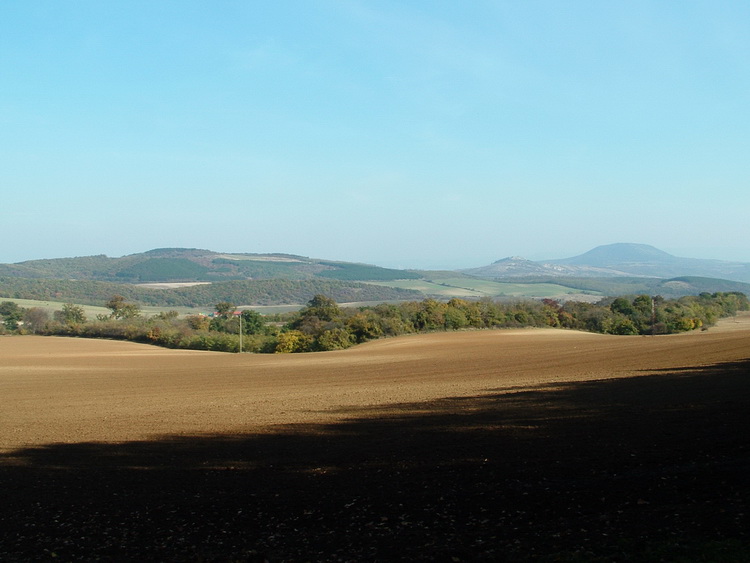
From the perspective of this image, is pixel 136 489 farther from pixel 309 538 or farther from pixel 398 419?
pixel 398 419

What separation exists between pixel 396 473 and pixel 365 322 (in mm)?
64229

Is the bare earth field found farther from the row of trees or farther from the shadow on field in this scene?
the row of trees

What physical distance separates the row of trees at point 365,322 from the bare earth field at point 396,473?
46920 mm

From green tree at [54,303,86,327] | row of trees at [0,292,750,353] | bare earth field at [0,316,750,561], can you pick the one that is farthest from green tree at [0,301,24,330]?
bare earth field at [0,316,750,561]

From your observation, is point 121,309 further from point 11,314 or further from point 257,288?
point 257,288

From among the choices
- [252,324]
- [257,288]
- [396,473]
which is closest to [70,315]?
[252,324]

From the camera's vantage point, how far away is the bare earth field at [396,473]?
8875 mm

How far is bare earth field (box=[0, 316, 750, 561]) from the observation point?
8875 mm

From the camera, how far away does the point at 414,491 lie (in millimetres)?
11484

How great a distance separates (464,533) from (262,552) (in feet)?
9.10

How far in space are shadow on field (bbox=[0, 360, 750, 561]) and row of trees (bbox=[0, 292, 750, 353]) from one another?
55.4 meters

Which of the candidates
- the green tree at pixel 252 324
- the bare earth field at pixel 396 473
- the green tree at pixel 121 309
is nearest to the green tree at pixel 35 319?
the green tree at pixel 121 309

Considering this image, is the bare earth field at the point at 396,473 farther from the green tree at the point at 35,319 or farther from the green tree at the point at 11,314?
the green tree at the point at 11,314

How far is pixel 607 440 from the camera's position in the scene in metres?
14.0
